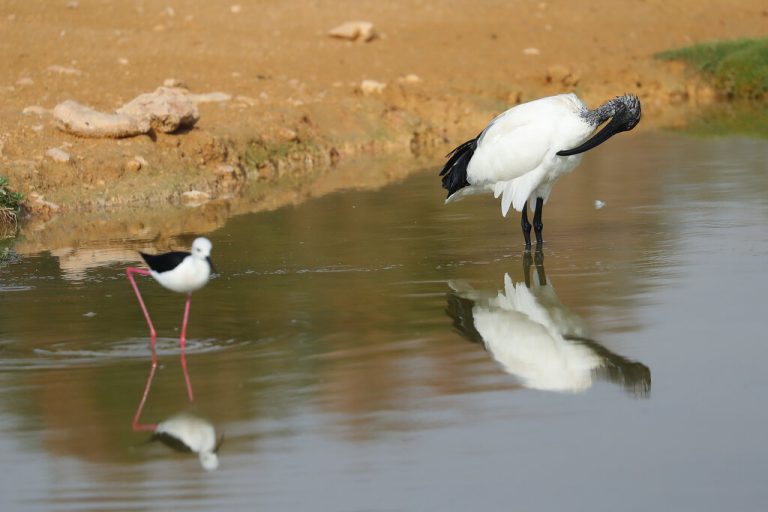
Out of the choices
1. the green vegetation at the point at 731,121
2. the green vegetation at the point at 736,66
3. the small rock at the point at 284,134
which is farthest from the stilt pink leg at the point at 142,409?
the green vegetation at the point at 736,66

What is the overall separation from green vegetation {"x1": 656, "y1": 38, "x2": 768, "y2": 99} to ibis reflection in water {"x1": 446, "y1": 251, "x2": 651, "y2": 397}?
13122 millimetres

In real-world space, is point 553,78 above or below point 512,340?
above

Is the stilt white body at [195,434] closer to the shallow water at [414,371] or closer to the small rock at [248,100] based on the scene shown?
the shallow water at [414,371]

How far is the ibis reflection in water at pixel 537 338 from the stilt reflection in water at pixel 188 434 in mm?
1541

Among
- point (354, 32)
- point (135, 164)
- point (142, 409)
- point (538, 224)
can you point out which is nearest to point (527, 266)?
point (538, 224)

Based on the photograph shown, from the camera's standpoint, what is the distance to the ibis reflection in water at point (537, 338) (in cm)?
697

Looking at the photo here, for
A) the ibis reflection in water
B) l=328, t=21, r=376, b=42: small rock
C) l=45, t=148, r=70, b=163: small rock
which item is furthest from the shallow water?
l=328, t=21, r=376, b=42: small rock

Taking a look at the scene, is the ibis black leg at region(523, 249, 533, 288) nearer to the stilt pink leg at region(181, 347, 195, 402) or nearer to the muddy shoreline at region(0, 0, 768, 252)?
the stilt pink leg at region(181, 347, 195, 402)

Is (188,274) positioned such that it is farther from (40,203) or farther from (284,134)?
(284,134)

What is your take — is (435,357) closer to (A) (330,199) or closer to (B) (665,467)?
(B) (665,467)

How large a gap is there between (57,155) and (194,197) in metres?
1.33

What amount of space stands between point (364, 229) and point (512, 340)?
4257 mm

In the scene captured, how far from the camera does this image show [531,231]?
11797mm

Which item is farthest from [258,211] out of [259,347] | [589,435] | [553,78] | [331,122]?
[553,78]
